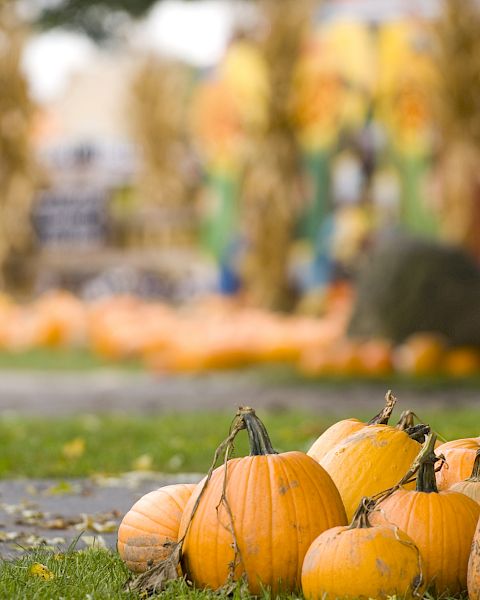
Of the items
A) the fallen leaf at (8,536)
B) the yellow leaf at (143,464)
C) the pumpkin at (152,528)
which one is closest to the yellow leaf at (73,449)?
the yellow leaf at (143,464)

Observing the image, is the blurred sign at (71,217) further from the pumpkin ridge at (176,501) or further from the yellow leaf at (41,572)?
the yellow leaf at (41,572)

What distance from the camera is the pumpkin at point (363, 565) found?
2588 mm

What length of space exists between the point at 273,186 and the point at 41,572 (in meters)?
11.5

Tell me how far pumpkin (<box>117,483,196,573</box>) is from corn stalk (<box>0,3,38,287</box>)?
13058 mm

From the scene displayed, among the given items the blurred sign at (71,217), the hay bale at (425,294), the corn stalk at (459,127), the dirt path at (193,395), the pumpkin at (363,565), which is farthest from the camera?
the blurred sign at (71,217)

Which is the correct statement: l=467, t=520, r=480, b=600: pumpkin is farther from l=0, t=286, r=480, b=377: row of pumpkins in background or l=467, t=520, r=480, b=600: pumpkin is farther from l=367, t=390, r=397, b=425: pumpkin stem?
l=0, t=286, r=480, b=377: row of pumpkins in background

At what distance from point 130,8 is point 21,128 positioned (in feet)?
8.59

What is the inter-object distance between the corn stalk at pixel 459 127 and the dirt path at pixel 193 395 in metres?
4.16


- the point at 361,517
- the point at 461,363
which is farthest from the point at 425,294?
the point at 361,517

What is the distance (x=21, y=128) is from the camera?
15.8 meters

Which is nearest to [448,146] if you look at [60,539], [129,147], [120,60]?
[129,147]

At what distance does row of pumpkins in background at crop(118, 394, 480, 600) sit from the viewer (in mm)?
2613

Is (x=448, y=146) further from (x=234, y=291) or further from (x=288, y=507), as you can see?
(x=288, y=507)

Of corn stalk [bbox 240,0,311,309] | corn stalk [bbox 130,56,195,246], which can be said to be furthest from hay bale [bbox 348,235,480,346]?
corn stalk [bbox 130,56,195,246]
